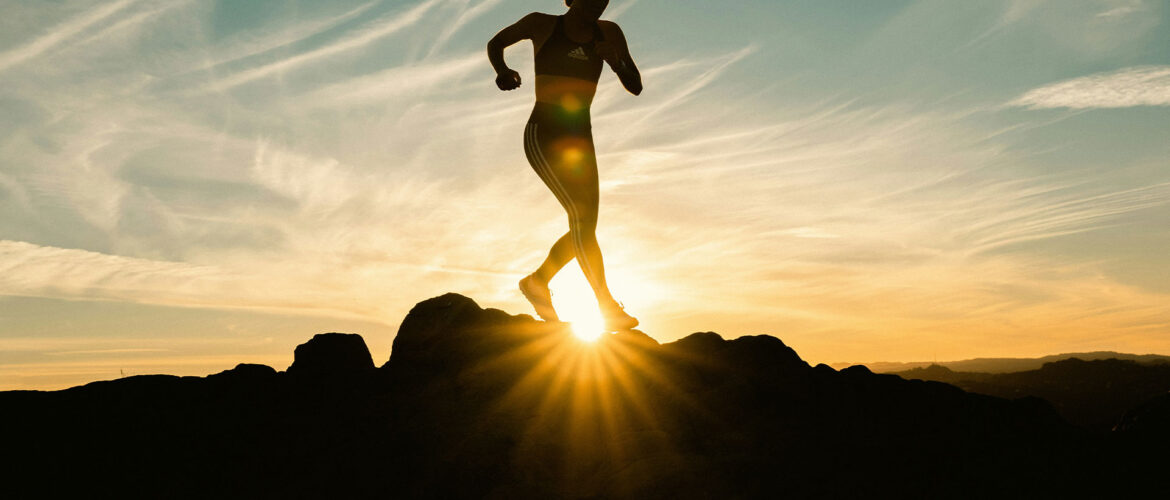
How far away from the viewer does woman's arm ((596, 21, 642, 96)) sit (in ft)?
23.2

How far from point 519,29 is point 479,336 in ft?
9.50

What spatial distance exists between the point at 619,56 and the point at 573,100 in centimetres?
66

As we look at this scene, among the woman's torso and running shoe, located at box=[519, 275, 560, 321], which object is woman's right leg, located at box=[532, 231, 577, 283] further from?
the woman's torso

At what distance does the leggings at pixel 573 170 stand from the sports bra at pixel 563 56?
352 mm

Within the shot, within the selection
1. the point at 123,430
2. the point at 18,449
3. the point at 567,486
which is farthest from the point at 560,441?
the point at 18,449

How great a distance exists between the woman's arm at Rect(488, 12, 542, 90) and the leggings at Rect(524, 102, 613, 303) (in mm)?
378

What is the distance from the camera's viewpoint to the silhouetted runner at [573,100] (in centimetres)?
696

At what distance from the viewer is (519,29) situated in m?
7.09

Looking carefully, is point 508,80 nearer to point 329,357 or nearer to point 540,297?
point 540,297

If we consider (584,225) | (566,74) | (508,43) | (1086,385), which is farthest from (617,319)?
(1086,385)

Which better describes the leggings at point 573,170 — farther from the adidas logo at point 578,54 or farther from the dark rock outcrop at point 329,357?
the dark rock outcrop at point 329,357

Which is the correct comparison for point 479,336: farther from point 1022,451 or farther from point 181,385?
point 1022,451

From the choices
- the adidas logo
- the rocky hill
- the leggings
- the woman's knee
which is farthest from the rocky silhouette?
the rocky hill

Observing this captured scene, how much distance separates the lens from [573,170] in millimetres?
7121
